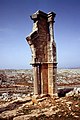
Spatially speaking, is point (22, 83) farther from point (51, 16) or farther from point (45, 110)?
point (45, 110)

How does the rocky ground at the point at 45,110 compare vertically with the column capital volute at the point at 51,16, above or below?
below

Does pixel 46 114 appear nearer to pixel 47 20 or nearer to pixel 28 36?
pixel 28 36

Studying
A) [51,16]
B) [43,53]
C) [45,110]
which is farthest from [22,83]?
[45,110]

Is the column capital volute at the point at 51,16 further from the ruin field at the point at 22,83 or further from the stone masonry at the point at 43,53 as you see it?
the ruin field at the point at 22,83

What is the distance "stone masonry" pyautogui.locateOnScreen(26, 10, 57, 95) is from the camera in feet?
49.2

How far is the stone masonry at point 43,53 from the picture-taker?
1498cm

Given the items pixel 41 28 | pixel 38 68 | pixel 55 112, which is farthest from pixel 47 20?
pixel 55 112

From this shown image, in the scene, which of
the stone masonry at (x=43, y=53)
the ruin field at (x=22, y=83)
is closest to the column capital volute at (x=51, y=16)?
the stone masonry at (x=43, y=53)

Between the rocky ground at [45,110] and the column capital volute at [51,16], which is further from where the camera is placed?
the column capital volute at [51,16]

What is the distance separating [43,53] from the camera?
1556 centimetres

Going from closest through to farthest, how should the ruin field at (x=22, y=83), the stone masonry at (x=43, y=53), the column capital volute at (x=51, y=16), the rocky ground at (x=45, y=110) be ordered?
the rocky ground at (x=45, y=110), the stone masonry at (x=43, y=53), the column capital volute at (x=51, y=16), the ruin field at (x=22, y=83)

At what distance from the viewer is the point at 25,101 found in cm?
1477

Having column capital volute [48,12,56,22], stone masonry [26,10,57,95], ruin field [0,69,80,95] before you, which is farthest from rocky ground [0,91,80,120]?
ruin field [0,69,80,95]

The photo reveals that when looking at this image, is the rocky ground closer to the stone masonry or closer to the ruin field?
the stone masonry
